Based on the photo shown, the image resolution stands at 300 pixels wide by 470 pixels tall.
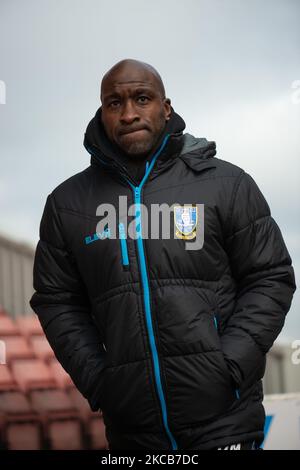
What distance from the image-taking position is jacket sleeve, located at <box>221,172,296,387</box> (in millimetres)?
1307

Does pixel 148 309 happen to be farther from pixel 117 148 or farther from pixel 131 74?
pixel 131 74

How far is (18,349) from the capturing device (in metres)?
2.94

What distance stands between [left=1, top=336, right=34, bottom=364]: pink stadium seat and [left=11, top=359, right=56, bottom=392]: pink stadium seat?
0.03 metres

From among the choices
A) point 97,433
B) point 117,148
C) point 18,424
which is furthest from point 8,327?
point 117,148

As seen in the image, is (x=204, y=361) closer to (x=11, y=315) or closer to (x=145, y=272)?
(x=145, y=272)

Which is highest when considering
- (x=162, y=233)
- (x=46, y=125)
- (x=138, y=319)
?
(x=46, y=125)

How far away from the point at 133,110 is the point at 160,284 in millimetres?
311

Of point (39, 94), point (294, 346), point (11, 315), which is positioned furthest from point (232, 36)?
point (11, 315)

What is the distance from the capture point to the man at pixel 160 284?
4.17ft

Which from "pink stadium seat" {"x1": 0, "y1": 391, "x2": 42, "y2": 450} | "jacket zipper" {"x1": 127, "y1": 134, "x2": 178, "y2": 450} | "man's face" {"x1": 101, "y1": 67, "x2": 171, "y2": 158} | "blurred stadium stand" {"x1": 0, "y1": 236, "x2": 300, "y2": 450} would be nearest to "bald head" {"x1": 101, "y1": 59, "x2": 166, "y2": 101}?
"man's face" {"x1": 101, "y1": 67, "x2": 171, "y2": 158}

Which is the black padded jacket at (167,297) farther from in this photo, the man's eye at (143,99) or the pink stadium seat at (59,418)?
the pink stadium seat at (59,418)

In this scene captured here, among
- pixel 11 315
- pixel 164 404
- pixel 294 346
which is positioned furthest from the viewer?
pixel 11 315

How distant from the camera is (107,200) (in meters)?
1.39
